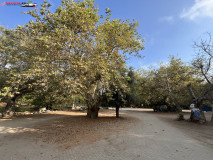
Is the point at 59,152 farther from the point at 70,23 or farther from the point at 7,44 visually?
the point at 7,44

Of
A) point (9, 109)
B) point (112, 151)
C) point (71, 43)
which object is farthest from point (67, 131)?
point (9, 109)

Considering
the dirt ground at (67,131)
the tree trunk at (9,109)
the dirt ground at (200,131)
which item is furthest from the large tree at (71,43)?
the tree trunk at (9,109)

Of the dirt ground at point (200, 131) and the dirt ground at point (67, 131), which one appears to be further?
the dirt ground at point (67, 131)

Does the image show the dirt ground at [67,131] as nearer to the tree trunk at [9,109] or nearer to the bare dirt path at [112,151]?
the bare dirt path at [112,151]

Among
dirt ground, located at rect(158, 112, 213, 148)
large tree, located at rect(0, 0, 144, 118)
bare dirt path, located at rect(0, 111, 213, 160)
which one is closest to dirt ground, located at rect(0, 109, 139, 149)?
bare dirt path, located at rect(0, 111, 213, 160)

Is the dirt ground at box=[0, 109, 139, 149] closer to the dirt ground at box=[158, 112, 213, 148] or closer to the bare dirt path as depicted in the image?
the bare dirt path

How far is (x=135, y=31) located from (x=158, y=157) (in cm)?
1019

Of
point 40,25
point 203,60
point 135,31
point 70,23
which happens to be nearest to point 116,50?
point 135,31

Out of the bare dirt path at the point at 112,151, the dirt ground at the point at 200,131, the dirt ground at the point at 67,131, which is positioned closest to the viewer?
the bare dirt path at the point at 112,151

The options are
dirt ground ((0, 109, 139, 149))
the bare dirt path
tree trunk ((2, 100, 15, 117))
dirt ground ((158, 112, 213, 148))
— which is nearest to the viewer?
the bare dirt path

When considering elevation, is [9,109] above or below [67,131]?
above

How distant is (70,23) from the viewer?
867 centimetres

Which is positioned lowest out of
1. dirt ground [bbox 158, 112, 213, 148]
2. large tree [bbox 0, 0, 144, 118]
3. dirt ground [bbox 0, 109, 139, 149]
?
dirt ground [bbox 0, 109, 139, 149]

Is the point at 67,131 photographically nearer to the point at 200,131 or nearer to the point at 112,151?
the point at 112,151
